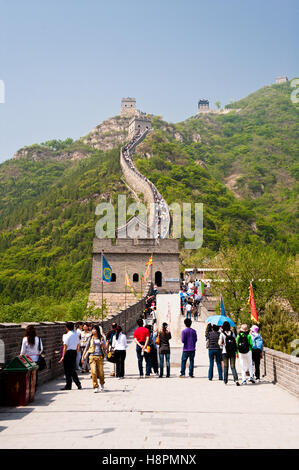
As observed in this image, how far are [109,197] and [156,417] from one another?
8276cm

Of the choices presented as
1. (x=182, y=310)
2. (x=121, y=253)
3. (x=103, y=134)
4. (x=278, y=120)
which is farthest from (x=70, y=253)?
(x=278, y=120)

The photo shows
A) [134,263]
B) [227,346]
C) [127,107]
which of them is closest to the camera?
[227,346]

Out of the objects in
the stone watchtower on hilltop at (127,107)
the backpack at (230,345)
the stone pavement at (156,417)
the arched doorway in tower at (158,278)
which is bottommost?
the stone pavement at (156,417)

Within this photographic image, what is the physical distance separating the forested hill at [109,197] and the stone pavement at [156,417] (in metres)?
28.4

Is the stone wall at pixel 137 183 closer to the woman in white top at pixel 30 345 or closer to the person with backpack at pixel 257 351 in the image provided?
the person with backpack at pixel 257 351

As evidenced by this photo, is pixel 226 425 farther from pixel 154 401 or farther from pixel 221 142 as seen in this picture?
pixel 221 142

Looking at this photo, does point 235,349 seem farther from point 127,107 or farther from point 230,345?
point 127,107

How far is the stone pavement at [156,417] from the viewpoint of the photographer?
512cm

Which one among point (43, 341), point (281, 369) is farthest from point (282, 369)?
point (43, 341)

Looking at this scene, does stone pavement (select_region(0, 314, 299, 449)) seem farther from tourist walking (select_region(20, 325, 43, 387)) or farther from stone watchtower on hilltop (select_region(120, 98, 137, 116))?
stone watchtower on hilltop (select_region(120, 98, 137, 116))

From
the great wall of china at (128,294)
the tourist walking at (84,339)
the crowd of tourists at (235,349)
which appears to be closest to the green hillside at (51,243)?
the great wall of china at (128,294)

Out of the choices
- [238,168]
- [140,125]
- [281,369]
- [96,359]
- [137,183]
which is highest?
[140,125]

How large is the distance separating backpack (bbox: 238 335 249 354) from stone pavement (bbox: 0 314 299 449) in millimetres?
692

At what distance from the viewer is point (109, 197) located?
88.2 meters
